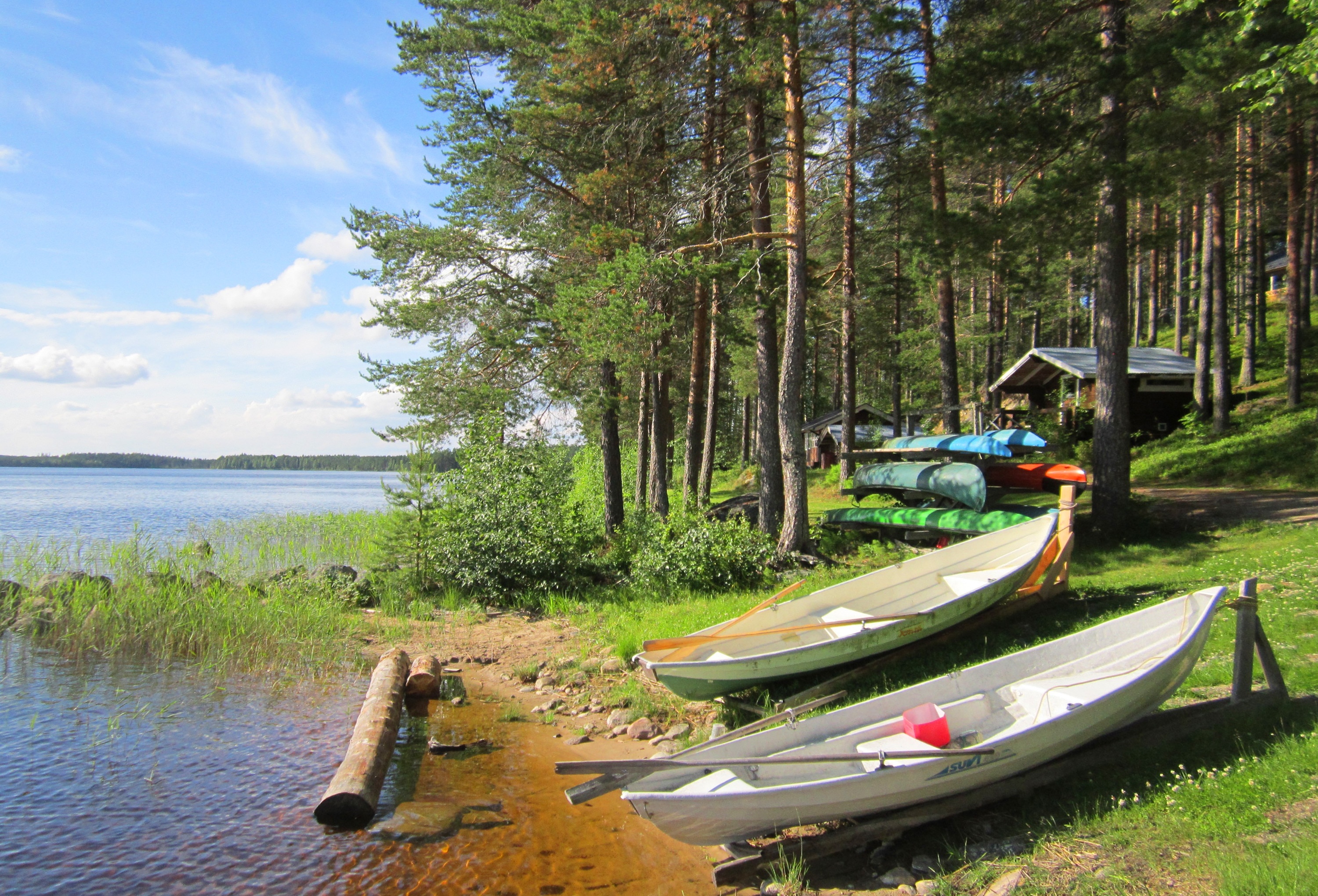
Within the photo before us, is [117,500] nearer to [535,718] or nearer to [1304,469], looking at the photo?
[535,718]

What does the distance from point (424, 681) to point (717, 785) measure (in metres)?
5.47

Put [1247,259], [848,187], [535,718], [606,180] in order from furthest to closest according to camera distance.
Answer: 1. [1247,259]
2. [848,187]
3. [606,180]
4. [535,718]

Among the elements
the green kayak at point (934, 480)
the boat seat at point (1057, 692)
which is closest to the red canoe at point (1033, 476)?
the green kayak at point (934, 480)

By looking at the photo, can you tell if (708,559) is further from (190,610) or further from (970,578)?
(190,610)

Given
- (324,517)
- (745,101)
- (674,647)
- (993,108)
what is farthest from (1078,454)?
(324,517)

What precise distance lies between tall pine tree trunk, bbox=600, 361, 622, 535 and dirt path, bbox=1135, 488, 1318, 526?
11.4 m

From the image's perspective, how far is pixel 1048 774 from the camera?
5.09 metres

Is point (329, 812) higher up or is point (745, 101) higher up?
point (745, 101)

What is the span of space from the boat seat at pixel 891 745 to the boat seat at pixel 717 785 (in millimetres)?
857

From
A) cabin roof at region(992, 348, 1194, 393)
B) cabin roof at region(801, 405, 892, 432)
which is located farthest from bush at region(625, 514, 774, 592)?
cabin roof at region(801, 405, 892, 432)

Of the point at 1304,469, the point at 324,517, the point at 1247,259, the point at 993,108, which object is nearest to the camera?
the point at 993,108

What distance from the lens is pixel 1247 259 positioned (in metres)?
27.6

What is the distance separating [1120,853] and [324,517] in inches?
986

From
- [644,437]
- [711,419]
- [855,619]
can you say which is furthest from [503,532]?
[855,619]
